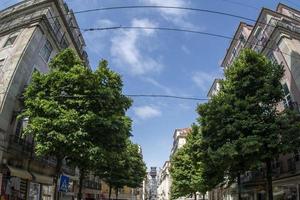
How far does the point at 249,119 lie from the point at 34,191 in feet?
59.5

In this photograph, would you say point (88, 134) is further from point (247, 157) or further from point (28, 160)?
point (247, 157)

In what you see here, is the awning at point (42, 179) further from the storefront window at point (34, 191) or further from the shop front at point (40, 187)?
the storefront window at point (34, 191)

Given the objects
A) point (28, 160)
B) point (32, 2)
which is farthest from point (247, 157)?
point (32, 2)

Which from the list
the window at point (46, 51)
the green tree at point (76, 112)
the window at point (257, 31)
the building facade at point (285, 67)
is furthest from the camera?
the window at point (257, 31)

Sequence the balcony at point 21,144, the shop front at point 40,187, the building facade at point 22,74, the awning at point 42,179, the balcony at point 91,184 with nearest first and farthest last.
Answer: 1. the building facade at point 22,74
2. the balcony at point 21,144
3. the awning at point 42,179
4. the shop front at point 40,187
5. the balcony at point 91,184

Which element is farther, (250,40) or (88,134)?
(250,40)

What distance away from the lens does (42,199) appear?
3431 centimetres

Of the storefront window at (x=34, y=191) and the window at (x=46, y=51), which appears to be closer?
the storefront window at (x=34, y=191)

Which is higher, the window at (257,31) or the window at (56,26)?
the window at (257,31)

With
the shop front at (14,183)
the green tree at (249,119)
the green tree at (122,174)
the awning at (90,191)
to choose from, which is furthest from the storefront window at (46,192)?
the awning at (90,191)

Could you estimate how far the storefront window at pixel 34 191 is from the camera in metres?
31.3

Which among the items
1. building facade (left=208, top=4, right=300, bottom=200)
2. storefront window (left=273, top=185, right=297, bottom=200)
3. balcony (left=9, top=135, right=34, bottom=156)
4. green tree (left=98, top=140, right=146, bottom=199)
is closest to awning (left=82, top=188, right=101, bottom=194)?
green tree (left=98, top=140, right=146, bottom=199)

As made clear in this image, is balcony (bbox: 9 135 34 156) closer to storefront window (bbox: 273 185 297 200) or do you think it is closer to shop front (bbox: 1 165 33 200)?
shop front (bbox: 1 165 33 200)

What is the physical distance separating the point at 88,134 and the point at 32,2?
52.3ft
